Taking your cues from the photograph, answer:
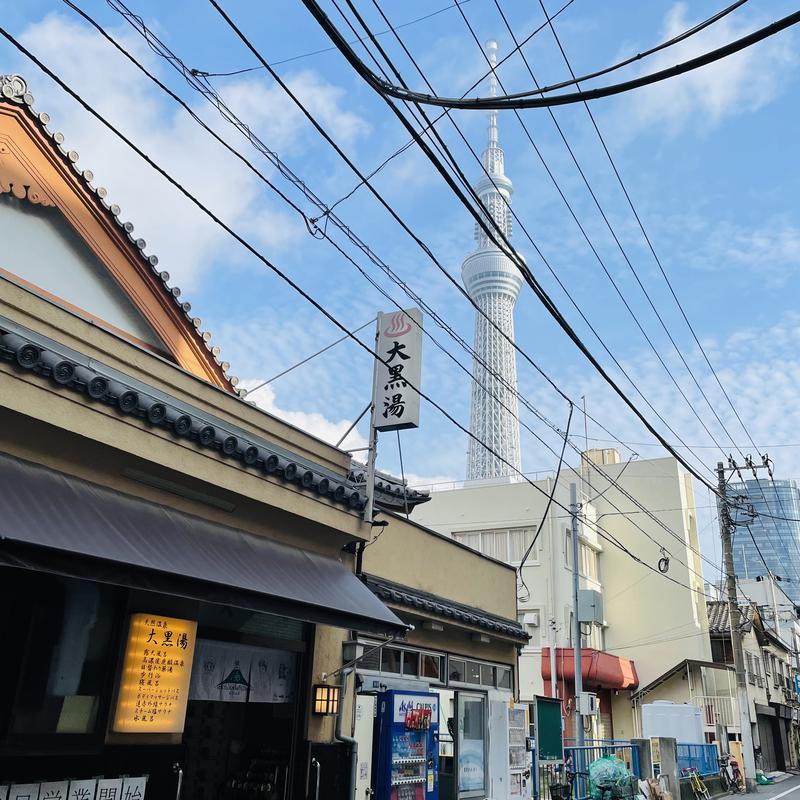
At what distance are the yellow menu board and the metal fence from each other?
17.0 m

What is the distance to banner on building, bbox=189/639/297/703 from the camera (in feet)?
32.9

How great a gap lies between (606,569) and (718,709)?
8.21m

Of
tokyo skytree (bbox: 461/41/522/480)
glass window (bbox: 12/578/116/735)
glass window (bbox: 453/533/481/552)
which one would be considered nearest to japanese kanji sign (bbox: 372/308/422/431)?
glass window (bbox: 12/578/116/735)

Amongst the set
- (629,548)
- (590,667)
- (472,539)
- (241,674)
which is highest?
(629,548)

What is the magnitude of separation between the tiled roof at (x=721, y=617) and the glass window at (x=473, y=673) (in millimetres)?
25786

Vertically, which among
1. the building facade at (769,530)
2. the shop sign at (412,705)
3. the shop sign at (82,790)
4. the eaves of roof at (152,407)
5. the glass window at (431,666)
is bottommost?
the shop sign at (82,790)

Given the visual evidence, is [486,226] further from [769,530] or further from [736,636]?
[769,530]

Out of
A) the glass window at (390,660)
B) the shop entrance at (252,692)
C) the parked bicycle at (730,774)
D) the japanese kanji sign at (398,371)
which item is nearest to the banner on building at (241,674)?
the shop entrance at (252,692)

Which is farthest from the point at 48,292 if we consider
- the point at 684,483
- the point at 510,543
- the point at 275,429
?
the point at 684,483

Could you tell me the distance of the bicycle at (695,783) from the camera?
21.3 metres

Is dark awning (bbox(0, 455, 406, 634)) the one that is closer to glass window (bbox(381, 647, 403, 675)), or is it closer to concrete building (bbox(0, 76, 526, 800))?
concrete building (bbox(0, 76, 526, 800))

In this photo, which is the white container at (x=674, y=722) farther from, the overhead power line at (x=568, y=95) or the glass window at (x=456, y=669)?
the overhead power line at (x=568, y=95)

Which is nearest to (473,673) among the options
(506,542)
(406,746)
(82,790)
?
(406,746)

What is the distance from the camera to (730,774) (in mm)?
26391
